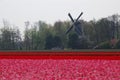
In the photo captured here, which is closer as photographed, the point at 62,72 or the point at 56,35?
the point at 62,72

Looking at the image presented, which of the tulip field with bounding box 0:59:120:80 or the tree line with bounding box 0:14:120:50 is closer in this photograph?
the tulip field with bounding box 0:59:120:80

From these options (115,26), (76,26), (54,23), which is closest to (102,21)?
(115,26)

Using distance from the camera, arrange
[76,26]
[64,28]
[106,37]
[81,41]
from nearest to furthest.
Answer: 1. [81,41]
2. [76,26]
3. [106,37]
4. [64,28]

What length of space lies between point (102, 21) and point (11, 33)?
30848 mm

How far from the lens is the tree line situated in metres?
89.3

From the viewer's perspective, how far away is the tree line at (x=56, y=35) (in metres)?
89.3

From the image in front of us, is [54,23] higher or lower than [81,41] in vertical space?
higher

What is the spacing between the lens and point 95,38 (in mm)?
104312

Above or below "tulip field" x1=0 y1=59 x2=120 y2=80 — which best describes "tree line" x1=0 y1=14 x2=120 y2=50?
above

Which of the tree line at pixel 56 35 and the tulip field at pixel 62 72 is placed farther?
the tree line at pixel 56 35

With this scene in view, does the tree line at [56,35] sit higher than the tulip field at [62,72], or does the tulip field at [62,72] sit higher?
the tree line at [56,35]

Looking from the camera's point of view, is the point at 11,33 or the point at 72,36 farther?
the point at 11,33

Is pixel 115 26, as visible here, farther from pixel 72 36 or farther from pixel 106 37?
pixel 72 36

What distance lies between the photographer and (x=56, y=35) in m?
91.8
